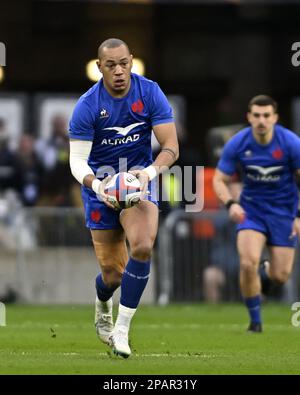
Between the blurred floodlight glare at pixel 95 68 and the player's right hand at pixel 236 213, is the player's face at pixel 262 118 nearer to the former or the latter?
the player's right hand at pixel 236 213

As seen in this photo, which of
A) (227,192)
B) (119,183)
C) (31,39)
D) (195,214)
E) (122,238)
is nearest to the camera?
(119,183)

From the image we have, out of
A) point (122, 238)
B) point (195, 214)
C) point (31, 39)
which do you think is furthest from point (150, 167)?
point (31, 39)

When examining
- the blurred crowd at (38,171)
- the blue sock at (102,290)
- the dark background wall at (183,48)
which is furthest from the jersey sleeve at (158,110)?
the dark background wall at (183,48)

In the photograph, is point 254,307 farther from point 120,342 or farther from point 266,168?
point 120,342

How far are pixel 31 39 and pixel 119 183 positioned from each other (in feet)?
42.3

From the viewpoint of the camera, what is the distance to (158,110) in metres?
11.4

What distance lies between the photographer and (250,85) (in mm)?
23703

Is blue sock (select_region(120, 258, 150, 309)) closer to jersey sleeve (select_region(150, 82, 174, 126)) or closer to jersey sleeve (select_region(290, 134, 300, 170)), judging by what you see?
jersey sleeve (select_region(150, 82, 174, 126))

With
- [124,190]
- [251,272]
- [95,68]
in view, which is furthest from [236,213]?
[95,68]

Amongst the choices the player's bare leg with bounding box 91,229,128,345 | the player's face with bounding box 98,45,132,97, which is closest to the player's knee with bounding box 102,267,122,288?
the player's bare leg with bounding box 91,229,128,345

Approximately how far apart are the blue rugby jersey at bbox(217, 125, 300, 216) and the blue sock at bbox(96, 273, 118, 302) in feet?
10.7

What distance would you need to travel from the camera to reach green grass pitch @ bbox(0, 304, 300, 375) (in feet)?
33.8

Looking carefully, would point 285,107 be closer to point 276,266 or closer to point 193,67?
point 193,67

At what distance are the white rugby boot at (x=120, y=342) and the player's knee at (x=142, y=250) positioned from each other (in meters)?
0.59
